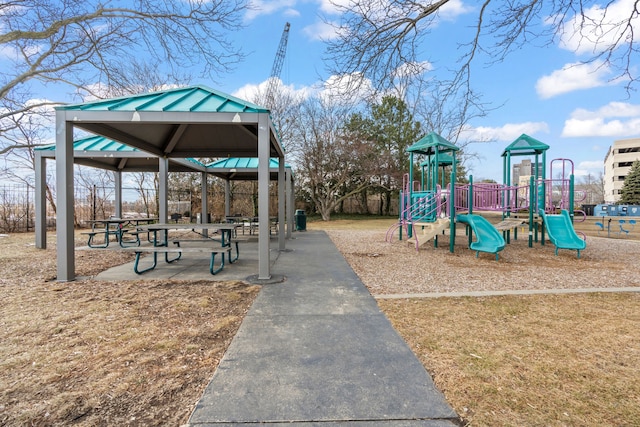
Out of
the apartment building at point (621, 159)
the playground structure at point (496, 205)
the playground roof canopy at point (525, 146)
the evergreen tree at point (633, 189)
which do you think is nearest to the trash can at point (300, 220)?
the playground structure at point (496, 205)

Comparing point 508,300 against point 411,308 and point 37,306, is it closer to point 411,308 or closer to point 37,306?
point 411,308

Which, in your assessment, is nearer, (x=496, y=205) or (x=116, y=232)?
(x=116, y=232)

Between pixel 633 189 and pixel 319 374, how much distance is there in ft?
187

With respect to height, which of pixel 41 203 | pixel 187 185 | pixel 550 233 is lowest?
pixel 550 233

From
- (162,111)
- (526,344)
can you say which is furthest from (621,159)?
(162,111)

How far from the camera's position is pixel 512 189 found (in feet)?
32.3

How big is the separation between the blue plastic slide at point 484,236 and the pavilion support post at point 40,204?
12.3 meters

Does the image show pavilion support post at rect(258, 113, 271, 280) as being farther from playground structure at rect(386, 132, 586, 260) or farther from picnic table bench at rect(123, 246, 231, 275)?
playground structure at rect(386, 132, 586, 260)

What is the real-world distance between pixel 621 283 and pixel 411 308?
172 inches

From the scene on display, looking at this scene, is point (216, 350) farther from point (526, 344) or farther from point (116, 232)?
point (116, 232)

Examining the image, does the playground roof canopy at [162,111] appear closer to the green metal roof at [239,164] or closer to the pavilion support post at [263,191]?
the pavilion support post at [263,191]

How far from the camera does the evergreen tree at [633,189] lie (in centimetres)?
4031

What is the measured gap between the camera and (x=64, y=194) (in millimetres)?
5059

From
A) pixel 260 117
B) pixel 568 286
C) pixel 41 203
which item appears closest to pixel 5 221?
pixel 41 203
